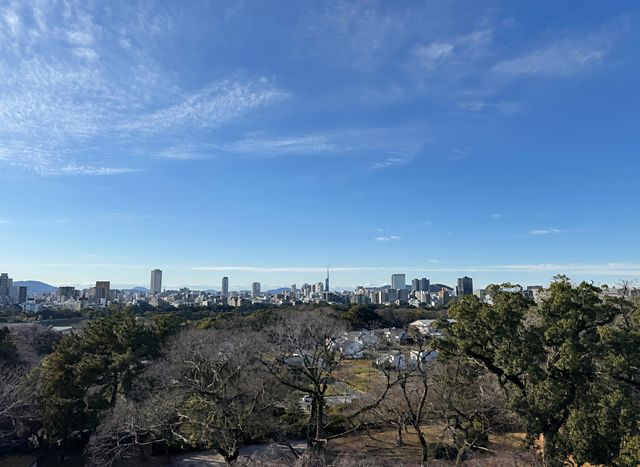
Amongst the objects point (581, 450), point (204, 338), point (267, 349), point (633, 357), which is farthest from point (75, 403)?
point (633, 357)

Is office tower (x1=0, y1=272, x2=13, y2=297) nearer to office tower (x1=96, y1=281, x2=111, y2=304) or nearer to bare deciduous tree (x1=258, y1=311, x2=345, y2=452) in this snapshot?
office tower (x1=96, y1=281, x2=111, y2=304)

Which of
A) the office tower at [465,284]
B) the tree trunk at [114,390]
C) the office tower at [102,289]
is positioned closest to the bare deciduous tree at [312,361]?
the tree trunk at [114,390]

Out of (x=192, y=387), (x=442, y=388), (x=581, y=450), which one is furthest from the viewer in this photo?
(x=442, y=388)

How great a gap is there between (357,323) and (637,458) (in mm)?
34195

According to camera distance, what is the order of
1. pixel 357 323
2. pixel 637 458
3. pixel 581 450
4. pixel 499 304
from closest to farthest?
pixel 637 458 → pixel 581 450 → pixel 499 304 → pixel 357 323

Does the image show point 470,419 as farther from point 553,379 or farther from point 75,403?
point 75,403

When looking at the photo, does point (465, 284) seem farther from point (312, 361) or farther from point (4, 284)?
point (4, 284)

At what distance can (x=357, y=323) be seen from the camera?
4141cm

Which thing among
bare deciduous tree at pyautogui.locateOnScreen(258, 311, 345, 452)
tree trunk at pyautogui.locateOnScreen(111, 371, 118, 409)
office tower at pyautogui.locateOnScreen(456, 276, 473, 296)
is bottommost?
tree trunk at pyautogui.locateOnScreen(111, 371, 118, 409)

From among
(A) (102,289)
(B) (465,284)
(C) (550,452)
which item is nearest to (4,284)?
(A) (102,289)

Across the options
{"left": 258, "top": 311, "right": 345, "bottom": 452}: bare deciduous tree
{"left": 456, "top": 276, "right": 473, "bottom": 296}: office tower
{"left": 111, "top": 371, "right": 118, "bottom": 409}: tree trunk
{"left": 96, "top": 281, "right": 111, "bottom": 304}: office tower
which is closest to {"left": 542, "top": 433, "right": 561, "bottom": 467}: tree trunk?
{"left": 258, "top": 311, "right": 345, "bottom": 452}: bare deciduous tree

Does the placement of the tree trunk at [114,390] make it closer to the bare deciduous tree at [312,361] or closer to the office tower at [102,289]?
the bare deciduous tree at [312,361]

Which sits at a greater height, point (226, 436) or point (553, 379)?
point (553, 379)

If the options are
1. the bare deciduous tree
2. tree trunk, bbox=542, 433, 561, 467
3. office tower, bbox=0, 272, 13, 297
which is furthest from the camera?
office tower, bbox=0, 272, 13, 297
